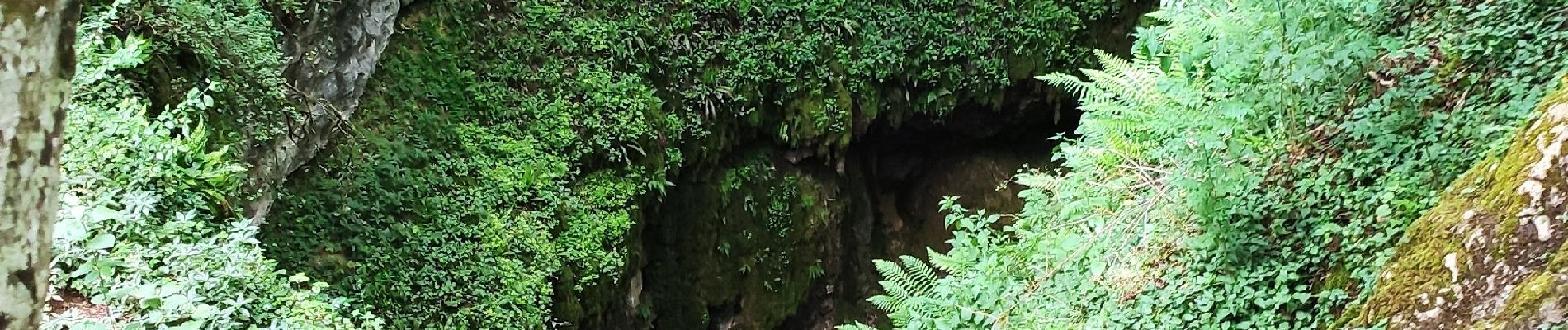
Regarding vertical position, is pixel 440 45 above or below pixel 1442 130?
above

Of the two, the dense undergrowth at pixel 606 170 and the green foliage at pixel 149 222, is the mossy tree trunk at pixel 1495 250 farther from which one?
the green foliage at pixel 149 222

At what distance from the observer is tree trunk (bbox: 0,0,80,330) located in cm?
133

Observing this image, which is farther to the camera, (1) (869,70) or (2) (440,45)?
(1) (869,70)

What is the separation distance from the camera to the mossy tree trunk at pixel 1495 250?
78.0 inches

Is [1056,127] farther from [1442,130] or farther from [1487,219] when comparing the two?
[1487,219]

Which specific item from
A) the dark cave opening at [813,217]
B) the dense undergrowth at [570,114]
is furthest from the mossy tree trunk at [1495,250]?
the dark cave opening at [813,217]

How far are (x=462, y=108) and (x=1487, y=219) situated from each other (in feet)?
20.4

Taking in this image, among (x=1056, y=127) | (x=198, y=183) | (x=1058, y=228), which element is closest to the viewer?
(x=198, y=183)

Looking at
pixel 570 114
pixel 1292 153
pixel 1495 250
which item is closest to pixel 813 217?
pixel 570 114

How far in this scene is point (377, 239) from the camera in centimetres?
515

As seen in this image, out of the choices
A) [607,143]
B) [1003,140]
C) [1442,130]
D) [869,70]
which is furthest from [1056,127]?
[1442,130]

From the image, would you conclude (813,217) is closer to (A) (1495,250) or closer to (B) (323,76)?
(B) (323,76)

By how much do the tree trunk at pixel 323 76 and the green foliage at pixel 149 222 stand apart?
0.57m

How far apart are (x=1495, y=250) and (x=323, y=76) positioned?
568 centimetres
